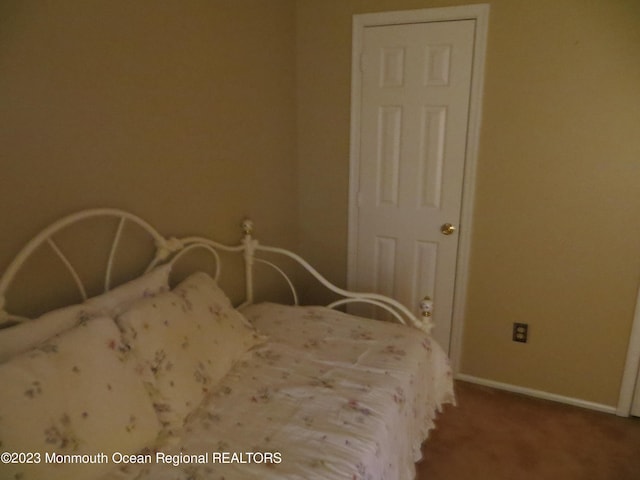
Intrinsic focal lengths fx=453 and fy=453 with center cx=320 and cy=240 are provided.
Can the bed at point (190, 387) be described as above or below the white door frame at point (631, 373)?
above

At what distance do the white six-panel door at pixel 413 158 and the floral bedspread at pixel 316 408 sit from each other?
2.38 ft

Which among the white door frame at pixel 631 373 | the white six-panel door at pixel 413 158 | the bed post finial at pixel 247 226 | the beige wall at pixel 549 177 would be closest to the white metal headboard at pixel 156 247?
the bed post finial at pixel 247 226

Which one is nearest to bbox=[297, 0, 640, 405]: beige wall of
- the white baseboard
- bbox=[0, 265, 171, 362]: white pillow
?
the white baseboard

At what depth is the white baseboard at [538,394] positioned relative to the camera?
2394mm

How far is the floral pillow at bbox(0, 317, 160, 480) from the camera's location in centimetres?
101

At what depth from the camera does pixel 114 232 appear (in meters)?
1.61

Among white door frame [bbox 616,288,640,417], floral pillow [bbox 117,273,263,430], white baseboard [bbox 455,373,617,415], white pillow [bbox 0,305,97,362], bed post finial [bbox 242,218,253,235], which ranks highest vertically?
bed post finial [bbox 242,218,253,235]

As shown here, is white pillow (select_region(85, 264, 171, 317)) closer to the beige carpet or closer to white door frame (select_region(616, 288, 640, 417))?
the beige carpet

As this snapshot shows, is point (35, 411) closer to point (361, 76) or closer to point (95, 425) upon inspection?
point (95, 425)

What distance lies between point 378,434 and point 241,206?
135 centimetres

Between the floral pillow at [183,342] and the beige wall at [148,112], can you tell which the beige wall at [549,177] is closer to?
the beige wall at [148,112]

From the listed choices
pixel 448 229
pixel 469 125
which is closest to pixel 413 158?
pixel 469 125

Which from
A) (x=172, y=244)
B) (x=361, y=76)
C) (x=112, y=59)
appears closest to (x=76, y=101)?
(x=112, y=59)

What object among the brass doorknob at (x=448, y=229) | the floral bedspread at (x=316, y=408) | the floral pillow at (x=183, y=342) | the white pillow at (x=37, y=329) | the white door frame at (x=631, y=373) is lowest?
the white door frame at (x=631, y=373)
